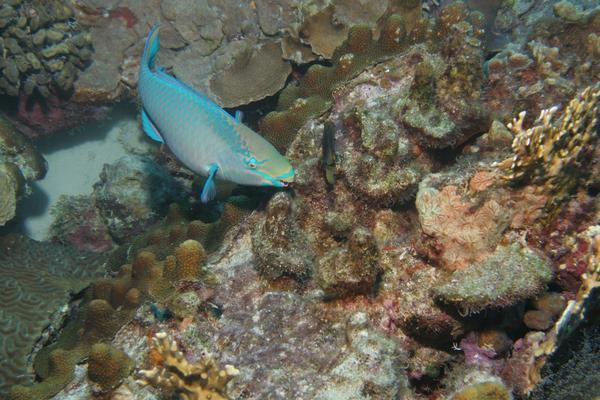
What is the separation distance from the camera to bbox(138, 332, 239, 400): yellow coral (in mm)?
2635

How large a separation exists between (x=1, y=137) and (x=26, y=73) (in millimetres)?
1386

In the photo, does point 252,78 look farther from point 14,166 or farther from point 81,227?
point 81,227

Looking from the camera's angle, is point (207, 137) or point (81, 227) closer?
point (207, 137)

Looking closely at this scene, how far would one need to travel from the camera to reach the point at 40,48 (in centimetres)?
780

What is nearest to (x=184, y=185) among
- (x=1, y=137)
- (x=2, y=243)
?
(x=2, y=243)

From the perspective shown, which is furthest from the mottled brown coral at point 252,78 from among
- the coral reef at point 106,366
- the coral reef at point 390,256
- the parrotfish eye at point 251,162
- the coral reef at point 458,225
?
the coral reef at point 106,366

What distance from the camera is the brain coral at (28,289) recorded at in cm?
451

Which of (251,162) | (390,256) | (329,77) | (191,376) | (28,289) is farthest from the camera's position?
(28,289)

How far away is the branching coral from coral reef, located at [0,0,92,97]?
27.1ft

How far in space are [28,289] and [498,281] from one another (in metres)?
5.53

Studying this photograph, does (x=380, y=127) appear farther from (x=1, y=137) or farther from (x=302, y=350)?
(x=1, y=137)

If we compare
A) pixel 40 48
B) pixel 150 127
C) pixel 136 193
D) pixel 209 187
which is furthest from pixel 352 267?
pixel 40 48

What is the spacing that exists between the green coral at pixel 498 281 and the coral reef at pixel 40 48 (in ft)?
27.1

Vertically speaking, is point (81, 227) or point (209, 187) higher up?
point (209, 187)
